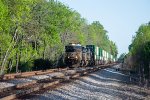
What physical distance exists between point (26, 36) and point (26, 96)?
31.7 m

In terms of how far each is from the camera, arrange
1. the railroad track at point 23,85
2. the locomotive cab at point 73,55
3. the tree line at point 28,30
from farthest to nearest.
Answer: the locomotive cab at point 73,55 → the tree line at point 28,30 → the railroad track at point 23,85

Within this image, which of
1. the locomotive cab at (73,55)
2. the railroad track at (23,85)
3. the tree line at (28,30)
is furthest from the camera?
the locomotive cab at (73,55)

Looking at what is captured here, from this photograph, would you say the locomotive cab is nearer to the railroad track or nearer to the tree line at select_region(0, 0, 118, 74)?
the tree line at select_region(0, 0, 118, 74)

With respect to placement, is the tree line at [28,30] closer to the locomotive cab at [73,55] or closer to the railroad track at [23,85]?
the locomotive cab at [73,55]

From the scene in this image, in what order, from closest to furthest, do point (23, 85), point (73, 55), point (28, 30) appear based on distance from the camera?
1. point (23, 85)
2. point (28, 30)
3. point (73, 55)

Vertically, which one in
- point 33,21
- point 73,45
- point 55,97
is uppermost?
point 33,21

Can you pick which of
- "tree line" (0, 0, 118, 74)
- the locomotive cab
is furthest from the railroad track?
the locomotive cab

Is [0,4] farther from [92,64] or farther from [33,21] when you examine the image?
[92,64]

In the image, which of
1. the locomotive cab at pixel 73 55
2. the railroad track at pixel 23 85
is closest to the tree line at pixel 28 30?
the locomotive cab at pixel 73 55

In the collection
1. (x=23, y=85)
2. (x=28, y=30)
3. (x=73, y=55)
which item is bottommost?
(x=23, y=85)

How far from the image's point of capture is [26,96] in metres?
14.5

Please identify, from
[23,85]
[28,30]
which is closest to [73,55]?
[28,30]

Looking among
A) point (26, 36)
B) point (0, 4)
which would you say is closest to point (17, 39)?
point (26, 36)

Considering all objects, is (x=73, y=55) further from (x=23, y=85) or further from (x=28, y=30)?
(x=23, y=85)
